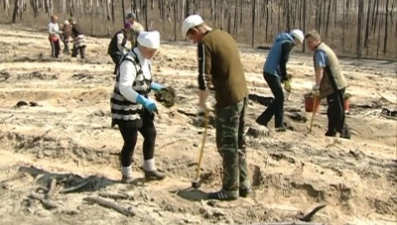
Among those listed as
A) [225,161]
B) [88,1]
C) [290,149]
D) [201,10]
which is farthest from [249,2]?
[225,161]

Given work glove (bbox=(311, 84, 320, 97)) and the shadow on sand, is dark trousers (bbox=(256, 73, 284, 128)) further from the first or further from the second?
the shadow on sand

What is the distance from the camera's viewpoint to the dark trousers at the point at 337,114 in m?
9.48

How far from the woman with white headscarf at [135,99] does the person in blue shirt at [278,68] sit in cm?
289

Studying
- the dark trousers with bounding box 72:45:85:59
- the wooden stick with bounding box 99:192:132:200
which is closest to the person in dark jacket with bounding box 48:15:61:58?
the dark trousers with bounding box 72:45:85:59

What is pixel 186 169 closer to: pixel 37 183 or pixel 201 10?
pixel 37 183

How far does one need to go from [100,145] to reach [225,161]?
2360 millimetres

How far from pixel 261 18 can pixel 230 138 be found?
2202 cm

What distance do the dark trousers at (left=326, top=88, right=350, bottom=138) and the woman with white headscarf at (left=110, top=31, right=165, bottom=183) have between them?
10.6 ft

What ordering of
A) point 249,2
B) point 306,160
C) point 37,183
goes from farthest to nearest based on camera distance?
point 249,2 → point 306,160 → point 37,183

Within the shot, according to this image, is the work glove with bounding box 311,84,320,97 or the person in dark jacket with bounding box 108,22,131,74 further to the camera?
the person in dark jacket with bounding box 108,22,131,74

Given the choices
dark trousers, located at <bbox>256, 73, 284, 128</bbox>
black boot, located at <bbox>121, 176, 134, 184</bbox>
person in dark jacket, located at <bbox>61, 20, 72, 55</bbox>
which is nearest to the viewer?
black boot, located at <bbox>121, 176, 134, 184</bbox>

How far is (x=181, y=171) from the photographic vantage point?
776 centimetres

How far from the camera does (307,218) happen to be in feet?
21.2

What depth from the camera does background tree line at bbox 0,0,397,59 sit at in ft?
80.4
